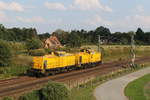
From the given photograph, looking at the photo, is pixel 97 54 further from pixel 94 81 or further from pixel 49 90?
pixel 49 90

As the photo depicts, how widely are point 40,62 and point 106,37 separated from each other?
146855mm

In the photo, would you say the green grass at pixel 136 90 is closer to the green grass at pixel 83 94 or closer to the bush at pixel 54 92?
the green grass at pixel 83 94

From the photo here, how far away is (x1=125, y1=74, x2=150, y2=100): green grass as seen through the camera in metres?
20.7

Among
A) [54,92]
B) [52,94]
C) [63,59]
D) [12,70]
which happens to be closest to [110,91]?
[54,92]

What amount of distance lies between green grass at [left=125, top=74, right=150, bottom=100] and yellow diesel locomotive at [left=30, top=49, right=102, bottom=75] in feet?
39.6

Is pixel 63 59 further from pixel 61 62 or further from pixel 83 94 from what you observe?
pixel 83 94

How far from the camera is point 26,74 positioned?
109ft

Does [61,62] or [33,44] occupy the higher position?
[33,44]

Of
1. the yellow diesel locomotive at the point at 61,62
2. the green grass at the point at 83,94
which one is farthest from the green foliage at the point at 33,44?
the green grass at the point at 83,94

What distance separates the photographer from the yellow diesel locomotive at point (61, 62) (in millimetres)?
30609

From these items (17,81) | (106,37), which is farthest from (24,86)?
(106,37)

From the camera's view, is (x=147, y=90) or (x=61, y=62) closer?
(x=147, y=90)

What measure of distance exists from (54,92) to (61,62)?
58.9 feet

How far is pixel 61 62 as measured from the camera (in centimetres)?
3378
